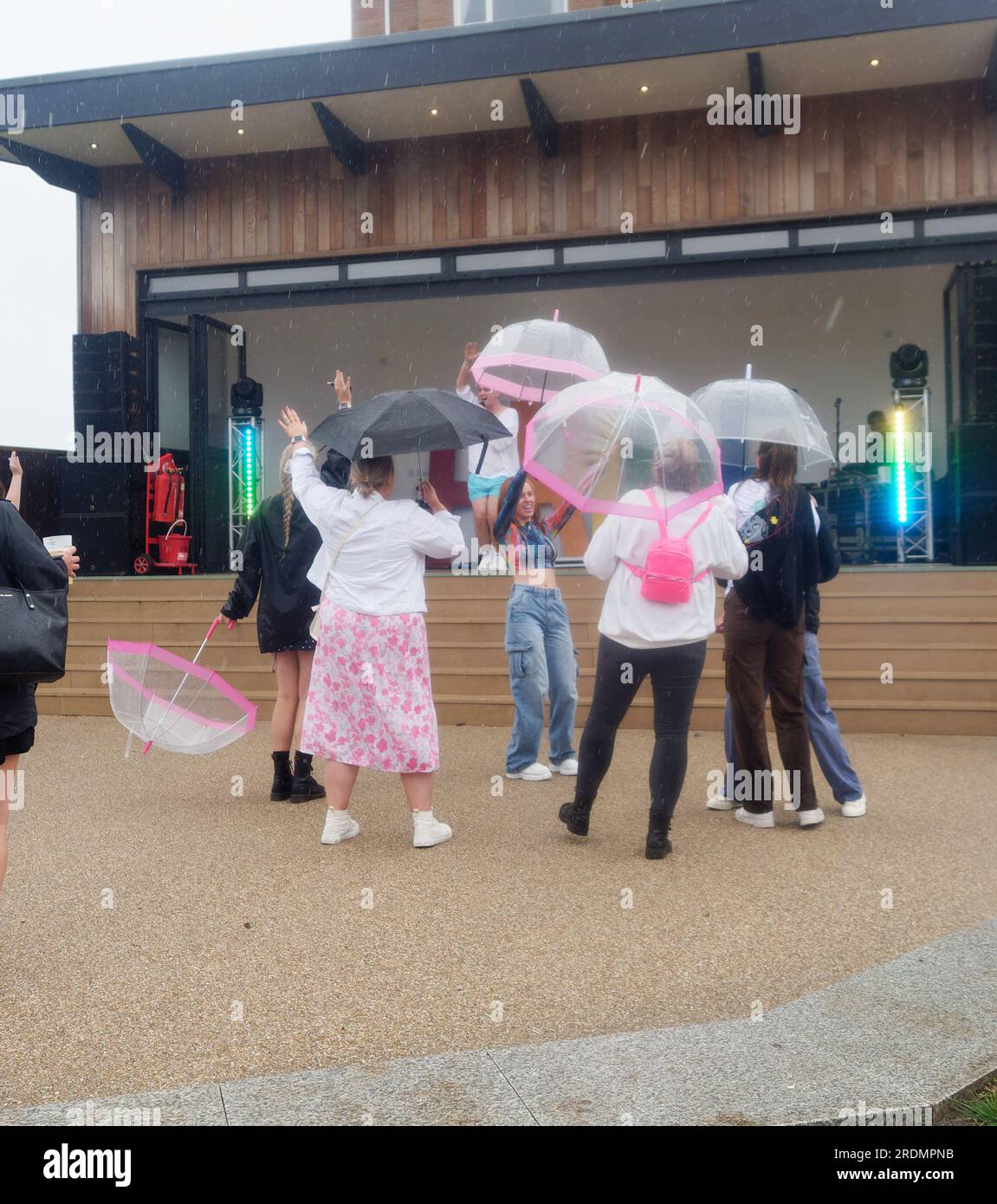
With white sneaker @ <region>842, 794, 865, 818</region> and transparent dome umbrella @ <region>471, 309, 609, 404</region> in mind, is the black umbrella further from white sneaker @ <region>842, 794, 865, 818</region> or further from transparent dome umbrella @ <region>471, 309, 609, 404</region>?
white sneaker @ <region>842, 794, 865, 818</region>

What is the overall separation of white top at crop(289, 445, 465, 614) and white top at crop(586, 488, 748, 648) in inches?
29.1

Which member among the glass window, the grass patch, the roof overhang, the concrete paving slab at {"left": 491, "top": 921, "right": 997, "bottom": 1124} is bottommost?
the grass patch

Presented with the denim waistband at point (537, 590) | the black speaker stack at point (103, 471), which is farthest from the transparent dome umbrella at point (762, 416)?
the black speaker stack at point (103, 471)

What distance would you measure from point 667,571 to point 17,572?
2.53 metres

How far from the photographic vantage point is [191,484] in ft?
44.5

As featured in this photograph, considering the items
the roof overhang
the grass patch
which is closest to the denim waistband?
the grass patch

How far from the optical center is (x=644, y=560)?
16.2 ft

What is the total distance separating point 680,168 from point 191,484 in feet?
21.3

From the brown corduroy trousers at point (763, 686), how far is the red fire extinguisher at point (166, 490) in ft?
30.5

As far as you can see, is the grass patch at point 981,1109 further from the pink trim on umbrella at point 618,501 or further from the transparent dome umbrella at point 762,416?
the transparent dome umbrella at point 762,416

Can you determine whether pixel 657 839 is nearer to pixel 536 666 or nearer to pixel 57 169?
pixel 536 666

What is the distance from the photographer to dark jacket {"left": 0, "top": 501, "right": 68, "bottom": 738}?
3.57m

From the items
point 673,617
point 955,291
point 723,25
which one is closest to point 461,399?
point 673,617

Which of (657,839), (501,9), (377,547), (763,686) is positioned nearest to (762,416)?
(763,686)
